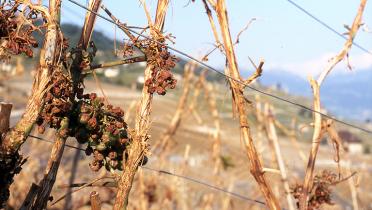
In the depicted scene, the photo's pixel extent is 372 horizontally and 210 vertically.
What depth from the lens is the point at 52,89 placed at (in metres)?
1.72

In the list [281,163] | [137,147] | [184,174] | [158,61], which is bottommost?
[137,147]

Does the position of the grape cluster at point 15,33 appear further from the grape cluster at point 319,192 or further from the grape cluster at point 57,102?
the grape cluster at point 319,192

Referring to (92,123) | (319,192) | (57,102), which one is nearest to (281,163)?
(319,192)

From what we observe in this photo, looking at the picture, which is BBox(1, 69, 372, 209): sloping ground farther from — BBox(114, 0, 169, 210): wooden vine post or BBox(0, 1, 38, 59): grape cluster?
BBox(0, 1, 38, 59): grape cluster

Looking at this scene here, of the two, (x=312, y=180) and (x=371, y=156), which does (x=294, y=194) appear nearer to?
(x=312, y=180)

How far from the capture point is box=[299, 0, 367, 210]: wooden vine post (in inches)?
92.4

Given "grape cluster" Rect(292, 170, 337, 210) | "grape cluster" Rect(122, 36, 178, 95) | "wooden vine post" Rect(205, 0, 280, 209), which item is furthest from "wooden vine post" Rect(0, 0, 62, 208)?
"grape cluster" Rect(292, 170, 337, 210)

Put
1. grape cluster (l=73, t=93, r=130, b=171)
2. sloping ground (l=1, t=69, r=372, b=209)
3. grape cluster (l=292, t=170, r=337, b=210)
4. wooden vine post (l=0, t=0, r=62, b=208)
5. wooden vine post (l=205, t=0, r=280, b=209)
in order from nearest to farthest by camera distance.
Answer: wooden vine post (l=0, t=0, r=62, b=208) < grape cluster (l=73, t=93, r=130, b=171) < wooden vine post (l=205, t=0, r=280, b=209) < grape cluster (l=292, t=170, r=337, b=210) < sloping ground (l=1, t=69, r=372, b=209)

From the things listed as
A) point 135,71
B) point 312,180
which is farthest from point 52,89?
point 135,71

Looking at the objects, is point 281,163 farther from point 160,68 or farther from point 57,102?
point 57,102

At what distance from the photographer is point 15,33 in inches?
68.2

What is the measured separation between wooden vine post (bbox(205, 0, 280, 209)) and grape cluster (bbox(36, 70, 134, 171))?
1.52 feet

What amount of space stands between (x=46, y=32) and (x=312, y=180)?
48.2 inches

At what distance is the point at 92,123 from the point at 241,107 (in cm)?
60
